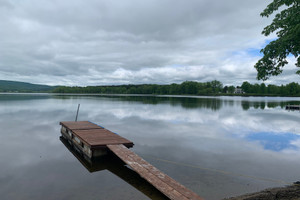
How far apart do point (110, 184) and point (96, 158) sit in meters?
3.04

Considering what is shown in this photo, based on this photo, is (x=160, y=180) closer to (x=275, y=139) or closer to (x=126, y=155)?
Result: (x=126, y=155)

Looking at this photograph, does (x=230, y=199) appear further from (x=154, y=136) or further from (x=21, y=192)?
(x=154, y=136)

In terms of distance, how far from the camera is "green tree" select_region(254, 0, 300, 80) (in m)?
7.43

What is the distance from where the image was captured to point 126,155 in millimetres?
9547

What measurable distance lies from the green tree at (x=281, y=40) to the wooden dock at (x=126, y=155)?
6265 mm

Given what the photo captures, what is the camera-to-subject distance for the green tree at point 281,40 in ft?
24.4

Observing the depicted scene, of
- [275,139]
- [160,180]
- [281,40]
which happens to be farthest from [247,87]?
[160,180]

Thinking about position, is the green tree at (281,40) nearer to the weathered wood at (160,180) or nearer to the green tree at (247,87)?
the weathered wood at (160,180)

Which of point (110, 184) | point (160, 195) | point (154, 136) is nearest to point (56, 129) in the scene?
point (154, 136)

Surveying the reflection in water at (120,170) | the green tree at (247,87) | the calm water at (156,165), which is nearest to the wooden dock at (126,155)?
the reflection in water at (120,170)

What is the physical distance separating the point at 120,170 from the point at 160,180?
327 centimetres

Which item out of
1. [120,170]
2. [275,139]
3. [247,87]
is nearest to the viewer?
[120,170]

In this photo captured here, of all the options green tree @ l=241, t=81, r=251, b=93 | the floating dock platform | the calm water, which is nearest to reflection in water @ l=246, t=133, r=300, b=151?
the calm water

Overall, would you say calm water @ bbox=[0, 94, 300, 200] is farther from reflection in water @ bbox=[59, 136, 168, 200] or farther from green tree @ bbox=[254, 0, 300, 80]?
green tree @ bbox=[254, 0, 300, 80]
